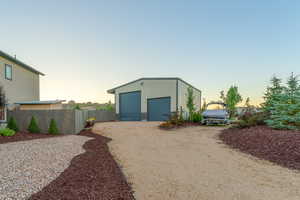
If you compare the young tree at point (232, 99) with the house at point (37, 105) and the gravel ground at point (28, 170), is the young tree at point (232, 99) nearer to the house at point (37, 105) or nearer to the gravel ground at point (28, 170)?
the gravel ground at point (28, 170)

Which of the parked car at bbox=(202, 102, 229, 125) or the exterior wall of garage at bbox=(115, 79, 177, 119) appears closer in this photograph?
the parked car at bbox=(202, 102, 229, 125)

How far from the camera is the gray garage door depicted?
1416cm

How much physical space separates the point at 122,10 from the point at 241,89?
562 inches

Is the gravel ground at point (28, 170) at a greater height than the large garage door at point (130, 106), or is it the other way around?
the large garage door at point (130, 106)

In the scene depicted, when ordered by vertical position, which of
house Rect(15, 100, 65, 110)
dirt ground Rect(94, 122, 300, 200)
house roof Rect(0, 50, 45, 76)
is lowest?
dirt ground Rect(94, 122, 300, 200)

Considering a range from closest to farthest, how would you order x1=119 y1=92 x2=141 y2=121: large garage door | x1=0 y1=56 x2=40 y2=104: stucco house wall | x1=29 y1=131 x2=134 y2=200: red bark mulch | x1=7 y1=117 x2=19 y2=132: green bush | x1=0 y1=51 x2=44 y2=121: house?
x1=29 y1=131 x2=134 y2=200: red bark mulch, x1=7 y1=117 x2=19 y2=132: green bush, x1=0 y1=51 x2=44 y2=121: house, x1=0 y1=56 x2=40 y2=104: stucco house wall, x1=119 y1=92 x2=141 y2=121: large garage door

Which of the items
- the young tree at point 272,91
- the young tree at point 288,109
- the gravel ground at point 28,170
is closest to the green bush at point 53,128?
the gravel ground at point 28,170

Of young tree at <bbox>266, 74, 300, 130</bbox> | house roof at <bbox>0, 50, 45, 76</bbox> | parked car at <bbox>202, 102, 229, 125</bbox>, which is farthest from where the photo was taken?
parked car at <bbox>202, 102, 229, 125</bbox>

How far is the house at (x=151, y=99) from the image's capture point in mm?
14016

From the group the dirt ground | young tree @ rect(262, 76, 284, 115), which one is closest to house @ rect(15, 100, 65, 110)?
the dirt ground

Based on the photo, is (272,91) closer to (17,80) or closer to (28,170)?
(28,170)

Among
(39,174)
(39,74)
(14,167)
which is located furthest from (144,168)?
(39,74)

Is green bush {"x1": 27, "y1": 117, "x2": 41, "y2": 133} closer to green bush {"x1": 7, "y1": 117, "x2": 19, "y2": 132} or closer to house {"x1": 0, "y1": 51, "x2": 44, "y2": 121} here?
green bush {"x1": 7, "y1": 117, "x2": 19, "y2": 132}

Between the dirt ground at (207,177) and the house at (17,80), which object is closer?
the dirt ground at (207,177)
